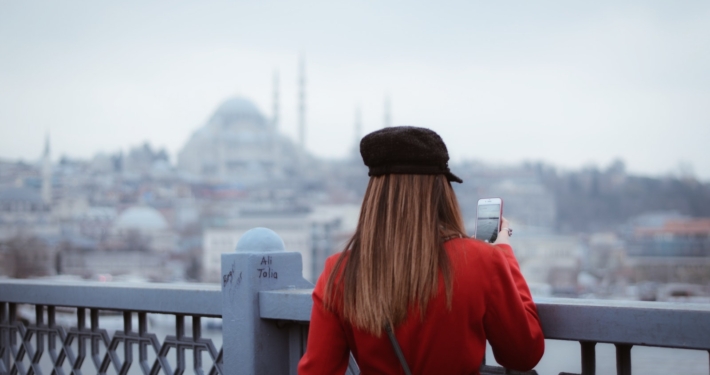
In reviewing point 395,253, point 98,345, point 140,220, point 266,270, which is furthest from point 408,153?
point 140,220

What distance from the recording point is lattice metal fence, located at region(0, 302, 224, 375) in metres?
2.48

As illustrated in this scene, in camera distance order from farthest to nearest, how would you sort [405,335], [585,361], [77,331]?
[77,331] → [585,361] → [405,335]

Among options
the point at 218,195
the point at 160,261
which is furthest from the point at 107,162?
the point at 160,261

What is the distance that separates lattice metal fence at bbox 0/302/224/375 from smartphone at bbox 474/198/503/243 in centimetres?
95

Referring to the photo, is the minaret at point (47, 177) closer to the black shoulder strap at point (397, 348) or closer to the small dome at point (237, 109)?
the small dome at point (237, 109)

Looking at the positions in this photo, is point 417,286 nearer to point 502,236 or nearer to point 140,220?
point 502,236

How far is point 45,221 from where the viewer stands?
76250 mm

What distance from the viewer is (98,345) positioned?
9.12 feet

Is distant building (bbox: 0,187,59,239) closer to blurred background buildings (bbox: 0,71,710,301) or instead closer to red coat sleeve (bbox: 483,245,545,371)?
blurred background buildings (bbox: 0,71,710,301)

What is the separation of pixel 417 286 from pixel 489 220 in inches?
9.3

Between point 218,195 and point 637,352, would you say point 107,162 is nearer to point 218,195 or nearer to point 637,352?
point 218,195

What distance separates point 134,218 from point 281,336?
76.6 meters

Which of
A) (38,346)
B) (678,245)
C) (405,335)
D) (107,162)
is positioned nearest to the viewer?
(405,335)

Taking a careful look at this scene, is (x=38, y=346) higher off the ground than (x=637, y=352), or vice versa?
(x=38, y=346)
